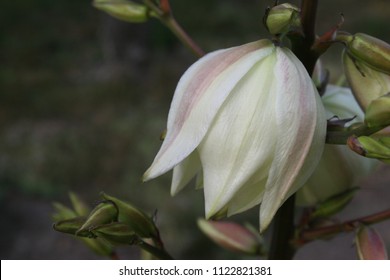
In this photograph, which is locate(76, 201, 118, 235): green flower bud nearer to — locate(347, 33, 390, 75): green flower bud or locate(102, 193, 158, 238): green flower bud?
locate(102, 193, 158, 238): green flower bud

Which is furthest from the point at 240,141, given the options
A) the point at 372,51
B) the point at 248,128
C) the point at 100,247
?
the point at 100,247

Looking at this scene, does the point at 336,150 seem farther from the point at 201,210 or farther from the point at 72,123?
the point at 72,123

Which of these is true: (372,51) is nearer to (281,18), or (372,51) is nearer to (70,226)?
(281,18)

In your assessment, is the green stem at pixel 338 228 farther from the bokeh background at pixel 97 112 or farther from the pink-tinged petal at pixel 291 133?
the bokeh background at pixel 97 112

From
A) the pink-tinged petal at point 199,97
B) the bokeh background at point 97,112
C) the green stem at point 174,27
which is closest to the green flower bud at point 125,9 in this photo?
the green stem at point 174,27

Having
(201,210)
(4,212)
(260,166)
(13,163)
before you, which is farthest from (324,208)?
(13,163)
